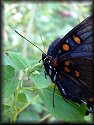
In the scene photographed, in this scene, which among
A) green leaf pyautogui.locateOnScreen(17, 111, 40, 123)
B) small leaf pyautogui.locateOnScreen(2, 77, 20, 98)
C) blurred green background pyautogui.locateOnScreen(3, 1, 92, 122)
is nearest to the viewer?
small leaf pyautogui.locateOnScreen(2, 77, 20, 98)

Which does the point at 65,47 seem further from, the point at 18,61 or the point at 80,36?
the point at 18,61

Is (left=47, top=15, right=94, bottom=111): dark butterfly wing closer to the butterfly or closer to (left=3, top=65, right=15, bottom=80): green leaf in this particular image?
the butterfly

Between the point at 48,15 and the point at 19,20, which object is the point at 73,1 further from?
the point at 19,20

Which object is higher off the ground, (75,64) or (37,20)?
(37,20)

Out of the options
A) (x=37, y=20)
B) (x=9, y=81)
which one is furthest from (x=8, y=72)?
(x=37, y=20)

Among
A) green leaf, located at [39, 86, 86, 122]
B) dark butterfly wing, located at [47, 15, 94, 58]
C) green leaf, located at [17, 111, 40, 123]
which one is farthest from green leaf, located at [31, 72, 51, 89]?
green leaf, located at [17, 111, 40, 123]

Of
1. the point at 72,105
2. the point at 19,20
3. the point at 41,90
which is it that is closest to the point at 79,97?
the point at 72,105

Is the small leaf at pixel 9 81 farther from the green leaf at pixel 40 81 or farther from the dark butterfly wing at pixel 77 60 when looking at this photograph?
the dark butterfly wing at pixel 77 60

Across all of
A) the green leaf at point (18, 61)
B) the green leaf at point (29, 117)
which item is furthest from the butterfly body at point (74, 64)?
the green leaf at point (29, 117)
